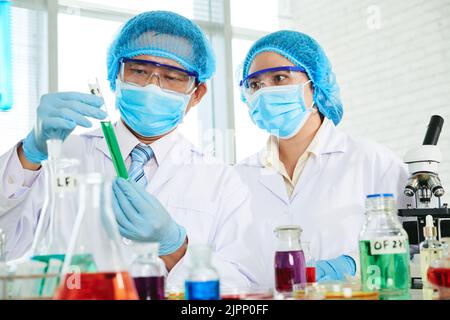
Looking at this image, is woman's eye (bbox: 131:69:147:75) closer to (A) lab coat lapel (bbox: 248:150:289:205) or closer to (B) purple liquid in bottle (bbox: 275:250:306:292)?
(A) lab coat lapel (bbox: 248:150:289:205)

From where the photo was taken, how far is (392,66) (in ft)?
6.07

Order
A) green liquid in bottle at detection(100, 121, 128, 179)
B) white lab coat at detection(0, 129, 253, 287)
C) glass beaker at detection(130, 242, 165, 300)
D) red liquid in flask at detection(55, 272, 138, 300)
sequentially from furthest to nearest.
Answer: white lab coat at detection(0, 129, 253, 287), green liquid in bottle at detection(100, 121, 128, 179), glass beaker at detection(130, 242, 165, 300), red liquid in flask at detection(55, 272, 138, 300)

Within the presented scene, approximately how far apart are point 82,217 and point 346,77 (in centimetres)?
135

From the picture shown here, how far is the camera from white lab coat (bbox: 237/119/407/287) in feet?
5.00

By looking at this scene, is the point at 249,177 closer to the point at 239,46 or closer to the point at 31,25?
the point at 239,46

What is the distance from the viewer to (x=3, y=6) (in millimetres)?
1307

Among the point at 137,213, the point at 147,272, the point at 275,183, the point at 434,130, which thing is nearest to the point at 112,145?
the point at 137,213

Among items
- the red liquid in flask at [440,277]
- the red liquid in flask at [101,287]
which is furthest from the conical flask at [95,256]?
the red liquid in flask at [440,277]

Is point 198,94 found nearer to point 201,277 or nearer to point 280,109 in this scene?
point 280,109

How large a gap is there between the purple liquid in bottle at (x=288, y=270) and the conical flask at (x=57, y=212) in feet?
1.14

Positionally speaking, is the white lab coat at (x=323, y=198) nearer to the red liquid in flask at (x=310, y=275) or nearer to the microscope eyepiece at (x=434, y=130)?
the microscope eyepiece at (x=434, y=130)

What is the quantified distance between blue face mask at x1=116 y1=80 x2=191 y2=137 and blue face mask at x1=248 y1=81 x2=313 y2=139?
0.24 m

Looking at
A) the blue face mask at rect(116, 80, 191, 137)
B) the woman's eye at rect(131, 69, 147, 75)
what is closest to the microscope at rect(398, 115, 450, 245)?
the blue face mask at rect(116, 80, 191, 137)

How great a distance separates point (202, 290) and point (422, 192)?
96 centimetres
